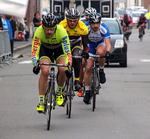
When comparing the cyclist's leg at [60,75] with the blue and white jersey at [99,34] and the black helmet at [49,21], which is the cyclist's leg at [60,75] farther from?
the blue and white jersey at [99,34]

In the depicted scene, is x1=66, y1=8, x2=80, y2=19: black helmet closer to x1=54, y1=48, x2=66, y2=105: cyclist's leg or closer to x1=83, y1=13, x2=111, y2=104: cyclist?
x1=83, y1=13, x2=111, y2=104: cyclist

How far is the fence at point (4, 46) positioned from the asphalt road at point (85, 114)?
4.98 meters

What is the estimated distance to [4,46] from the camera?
840 inches

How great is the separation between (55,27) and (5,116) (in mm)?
1868

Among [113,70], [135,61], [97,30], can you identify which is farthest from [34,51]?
[135,61]

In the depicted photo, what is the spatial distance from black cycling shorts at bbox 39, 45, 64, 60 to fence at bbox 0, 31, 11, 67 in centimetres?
1143

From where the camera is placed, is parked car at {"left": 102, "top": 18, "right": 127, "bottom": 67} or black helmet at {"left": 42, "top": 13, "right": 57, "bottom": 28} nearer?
black helmet at {"left": 42, "top": 13, "right": 57, "bottom": 28}

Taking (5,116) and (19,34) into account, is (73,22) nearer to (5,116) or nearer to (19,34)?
(5,116)

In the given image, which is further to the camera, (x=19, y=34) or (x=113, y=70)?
(x=19, y=34)

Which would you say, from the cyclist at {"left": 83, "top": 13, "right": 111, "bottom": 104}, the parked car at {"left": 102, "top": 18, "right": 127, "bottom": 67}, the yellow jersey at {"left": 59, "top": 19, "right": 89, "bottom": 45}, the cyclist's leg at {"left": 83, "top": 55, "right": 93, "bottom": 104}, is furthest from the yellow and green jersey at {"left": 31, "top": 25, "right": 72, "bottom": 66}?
the parked car at {"left": 102, "top": 18, "right": 127, "bottom": 67}

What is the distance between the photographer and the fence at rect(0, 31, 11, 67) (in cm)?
2067

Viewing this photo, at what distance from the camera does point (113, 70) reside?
18422 millimetres

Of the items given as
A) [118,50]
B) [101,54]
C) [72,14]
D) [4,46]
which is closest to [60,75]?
[72,14]

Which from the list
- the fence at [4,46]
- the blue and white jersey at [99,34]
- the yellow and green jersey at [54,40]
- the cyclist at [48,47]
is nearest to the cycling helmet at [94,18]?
the blue and white jersey at [99,34]
